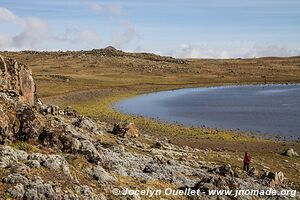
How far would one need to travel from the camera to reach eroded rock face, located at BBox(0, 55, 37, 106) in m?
31.6

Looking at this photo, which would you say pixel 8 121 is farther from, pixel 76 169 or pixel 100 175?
pixel 100 175

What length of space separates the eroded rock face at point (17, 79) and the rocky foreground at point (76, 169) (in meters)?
0.16

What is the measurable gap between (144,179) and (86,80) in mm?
101424

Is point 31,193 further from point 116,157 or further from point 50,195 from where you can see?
point 116,157

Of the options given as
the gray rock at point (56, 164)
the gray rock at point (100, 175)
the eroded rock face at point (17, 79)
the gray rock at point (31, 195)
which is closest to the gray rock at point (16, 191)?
the gray rock at point (31, 195)

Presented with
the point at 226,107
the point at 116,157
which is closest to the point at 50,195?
the point at 116,157

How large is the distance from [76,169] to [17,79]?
14.3 m

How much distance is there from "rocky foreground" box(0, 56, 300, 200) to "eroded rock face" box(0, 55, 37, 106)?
0.16 metres

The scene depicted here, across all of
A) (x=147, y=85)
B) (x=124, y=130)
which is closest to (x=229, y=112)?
(x=124, y=130)

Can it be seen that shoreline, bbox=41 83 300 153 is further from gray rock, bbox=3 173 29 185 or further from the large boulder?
gray rock, bbox=3 173 29 185

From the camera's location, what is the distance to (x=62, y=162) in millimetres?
21031

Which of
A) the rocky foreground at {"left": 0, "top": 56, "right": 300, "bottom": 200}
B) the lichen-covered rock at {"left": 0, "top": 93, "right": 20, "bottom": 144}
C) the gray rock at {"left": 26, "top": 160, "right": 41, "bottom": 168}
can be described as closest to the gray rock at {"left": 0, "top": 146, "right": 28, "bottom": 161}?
the rocky foreground at {"left": 0, "top": 56, "right": 300, "bottom": 200}

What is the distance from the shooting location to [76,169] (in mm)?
22047

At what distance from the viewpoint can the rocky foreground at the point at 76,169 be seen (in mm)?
19453
